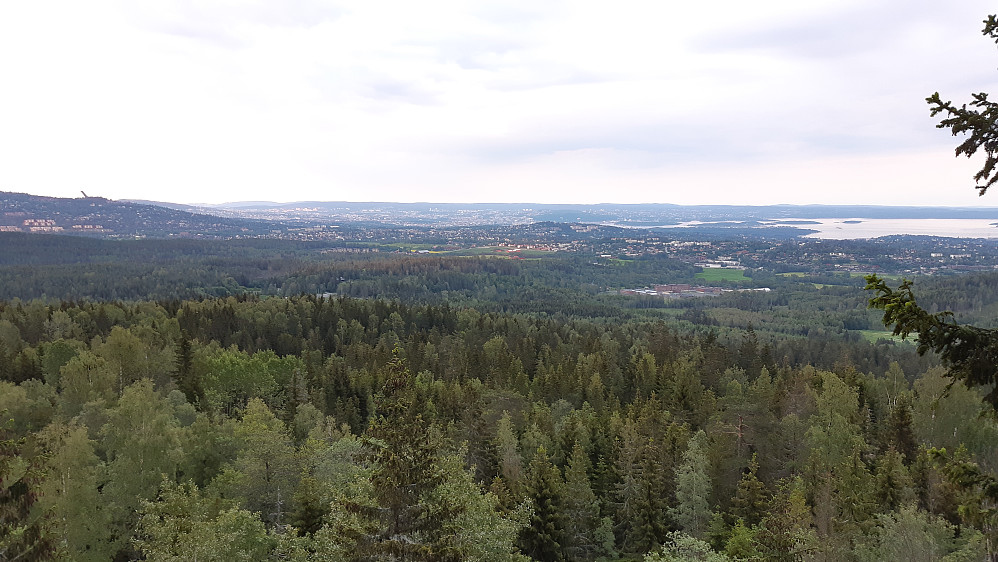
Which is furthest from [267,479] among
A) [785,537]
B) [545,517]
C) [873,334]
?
[873,334]

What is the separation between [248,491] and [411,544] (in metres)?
28.9

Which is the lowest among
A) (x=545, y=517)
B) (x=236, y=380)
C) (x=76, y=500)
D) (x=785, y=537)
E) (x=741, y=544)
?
(x=545, y=517)

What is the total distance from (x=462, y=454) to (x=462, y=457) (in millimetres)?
6193

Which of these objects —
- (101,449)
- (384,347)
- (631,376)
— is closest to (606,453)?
(631,376)

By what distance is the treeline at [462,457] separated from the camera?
19.6 m

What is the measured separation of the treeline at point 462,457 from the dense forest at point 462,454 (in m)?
0.19

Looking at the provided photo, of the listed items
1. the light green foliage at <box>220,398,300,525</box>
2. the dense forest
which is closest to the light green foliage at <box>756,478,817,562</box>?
the dense forest

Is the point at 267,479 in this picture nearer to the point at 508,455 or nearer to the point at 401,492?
the point at 508,455

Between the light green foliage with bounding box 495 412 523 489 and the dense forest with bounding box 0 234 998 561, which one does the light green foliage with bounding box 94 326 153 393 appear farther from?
the light green foliage with bounding box 495 412 523 489

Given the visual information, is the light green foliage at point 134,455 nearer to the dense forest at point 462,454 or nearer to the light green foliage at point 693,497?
the dense forest at point 462,454

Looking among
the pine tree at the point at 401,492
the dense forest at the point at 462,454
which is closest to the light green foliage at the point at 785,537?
the dense forest at the point at 462,454

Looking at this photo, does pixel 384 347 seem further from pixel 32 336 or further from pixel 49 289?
pixel 49 289

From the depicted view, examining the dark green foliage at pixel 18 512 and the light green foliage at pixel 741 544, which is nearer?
the dark green foliage at pixel 18 512

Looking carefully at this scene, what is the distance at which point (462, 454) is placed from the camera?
134 feet
